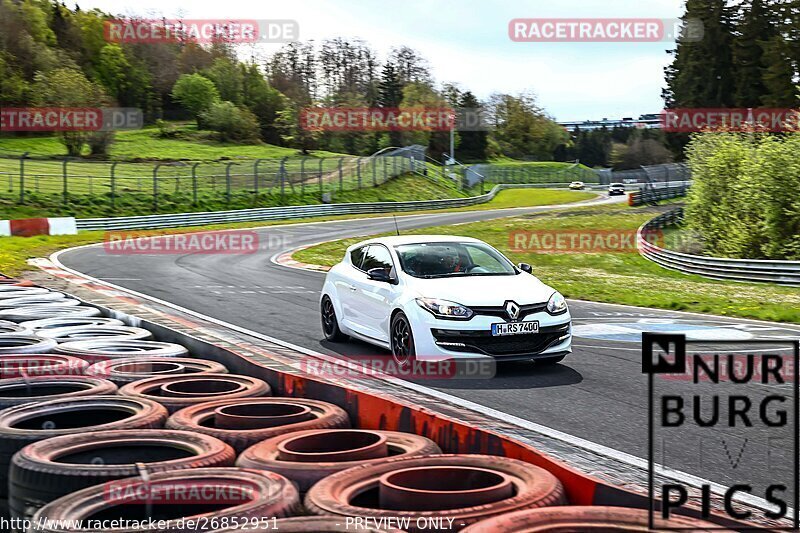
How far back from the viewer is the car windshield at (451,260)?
437 inches

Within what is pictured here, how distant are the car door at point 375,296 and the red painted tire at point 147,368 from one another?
121 inches

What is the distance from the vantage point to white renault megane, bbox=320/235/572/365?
9953mm

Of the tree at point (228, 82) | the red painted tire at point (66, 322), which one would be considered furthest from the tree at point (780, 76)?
the red painted tire at point (66, 322)

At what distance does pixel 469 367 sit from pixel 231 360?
2994 mm

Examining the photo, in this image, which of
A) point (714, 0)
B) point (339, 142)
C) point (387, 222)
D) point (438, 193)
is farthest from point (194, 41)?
point (387, 222)

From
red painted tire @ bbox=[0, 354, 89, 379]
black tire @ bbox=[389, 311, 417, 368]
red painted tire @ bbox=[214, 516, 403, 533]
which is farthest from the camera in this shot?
black tire @ bbox=[389, 311, 417, 368]

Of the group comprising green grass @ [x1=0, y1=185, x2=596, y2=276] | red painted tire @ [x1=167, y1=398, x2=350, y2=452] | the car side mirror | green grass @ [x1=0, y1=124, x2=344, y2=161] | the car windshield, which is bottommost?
green grass @ [x1=0, y1=185, x2=596, y2=276]

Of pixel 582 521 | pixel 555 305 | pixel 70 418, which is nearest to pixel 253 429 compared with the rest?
pixel 70 418

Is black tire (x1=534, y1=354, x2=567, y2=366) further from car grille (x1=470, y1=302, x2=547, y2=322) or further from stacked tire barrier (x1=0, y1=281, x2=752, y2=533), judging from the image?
stacked tire barrier (x1=0, y1=281, x2=752, y2=533)

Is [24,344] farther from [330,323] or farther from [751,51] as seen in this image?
[751,51]

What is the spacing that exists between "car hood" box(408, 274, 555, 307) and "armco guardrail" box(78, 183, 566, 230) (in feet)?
124

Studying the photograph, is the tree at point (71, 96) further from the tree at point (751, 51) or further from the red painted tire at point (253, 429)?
the red painted tire at point (253, 429)

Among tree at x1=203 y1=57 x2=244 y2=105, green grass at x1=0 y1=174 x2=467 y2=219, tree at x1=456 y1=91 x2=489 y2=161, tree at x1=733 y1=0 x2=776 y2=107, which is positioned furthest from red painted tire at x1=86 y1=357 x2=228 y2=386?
tree at x1=456 y1=91 x2=489 y2=161

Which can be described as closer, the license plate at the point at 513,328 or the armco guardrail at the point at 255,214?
the license plate at the point at 513,328
